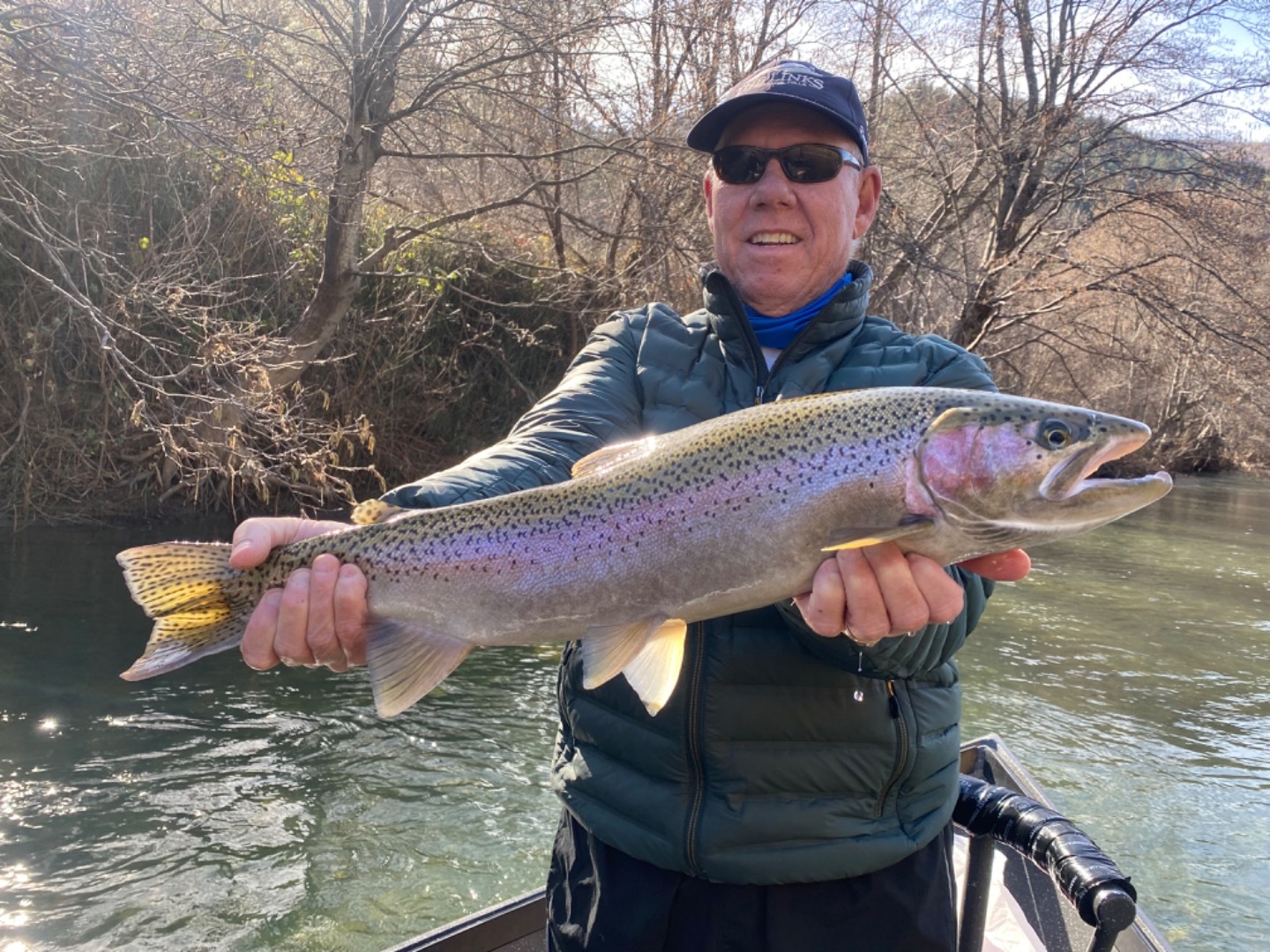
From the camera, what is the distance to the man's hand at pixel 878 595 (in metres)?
2.22

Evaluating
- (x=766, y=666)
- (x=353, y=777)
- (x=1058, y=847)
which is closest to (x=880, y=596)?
(x=766, y=666)

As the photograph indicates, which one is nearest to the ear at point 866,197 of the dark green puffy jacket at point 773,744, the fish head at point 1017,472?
the dark green puffy jacket at point 773,744

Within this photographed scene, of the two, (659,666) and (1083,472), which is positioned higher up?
(1083,472)

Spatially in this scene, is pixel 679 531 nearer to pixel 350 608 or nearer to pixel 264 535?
pixel 350 608

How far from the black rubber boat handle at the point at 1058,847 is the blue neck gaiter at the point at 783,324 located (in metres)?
1.67

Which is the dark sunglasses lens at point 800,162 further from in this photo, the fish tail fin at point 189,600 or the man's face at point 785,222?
the fish tail fin at point 189,600

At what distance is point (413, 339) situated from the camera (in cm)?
1527

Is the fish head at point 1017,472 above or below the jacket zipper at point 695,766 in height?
above

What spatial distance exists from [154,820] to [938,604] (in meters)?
6.32

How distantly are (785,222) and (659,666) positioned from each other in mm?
1447

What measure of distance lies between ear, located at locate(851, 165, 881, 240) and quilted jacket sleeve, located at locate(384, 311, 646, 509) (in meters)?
0.83

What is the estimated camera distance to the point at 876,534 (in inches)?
92.4

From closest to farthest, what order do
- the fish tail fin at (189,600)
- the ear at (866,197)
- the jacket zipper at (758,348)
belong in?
the fish tail fin at (189,600), the jacket zipper at (758,348), the ear at (866,197)

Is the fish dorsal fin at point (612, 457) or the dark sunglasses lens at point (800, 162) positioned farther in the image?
the dark sunglasses lens at point (800, 162)
